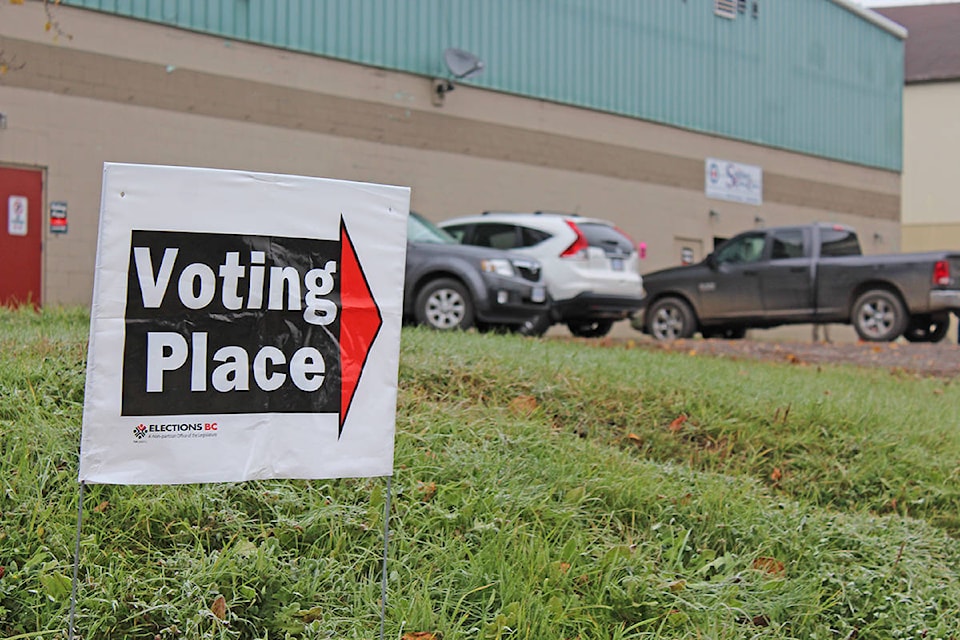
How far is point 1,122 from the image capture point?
1367 cm

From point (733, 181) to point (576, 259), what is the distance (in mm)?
11744

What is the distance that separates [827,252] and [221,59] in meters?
9.52

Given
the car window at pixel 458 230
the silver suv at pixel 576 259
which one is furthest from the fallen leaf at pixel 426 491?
the car window at pixel 458 230

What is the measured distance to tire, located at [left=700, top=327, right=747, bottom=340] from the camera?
16552 millimetres

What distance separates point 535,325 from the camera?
11711 mm

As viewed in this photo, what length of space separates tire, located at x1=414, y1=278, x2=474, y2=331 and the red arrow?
7.74 metres

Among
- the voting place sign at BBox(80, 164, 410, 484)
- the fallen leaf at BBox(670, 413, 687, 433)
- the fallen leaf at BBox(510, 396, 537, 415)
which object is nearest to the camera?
Answer: the voting place sign at BBox(80, 164, 410, 484)

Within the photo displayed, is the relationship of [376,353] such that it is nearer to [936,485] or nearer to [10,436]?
[10,436]

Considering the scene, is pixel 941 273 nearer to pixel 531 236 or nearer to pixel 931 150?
pixel 531 236

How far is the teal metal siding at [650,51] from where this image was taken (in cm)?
1638

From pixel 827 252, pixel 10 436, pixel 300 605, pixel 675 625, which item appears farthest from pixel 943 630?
pixel 827 252

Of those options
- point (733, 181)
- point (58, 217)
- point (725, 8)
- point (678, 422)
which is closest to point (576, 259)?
point (678, 422)

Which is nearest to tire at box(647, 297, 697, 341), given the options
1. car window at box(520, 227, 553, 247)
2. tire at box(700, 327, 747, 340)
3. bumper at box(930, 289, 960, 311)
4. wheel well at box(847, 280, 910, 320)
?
tire at box(700, 327, 747, 340)

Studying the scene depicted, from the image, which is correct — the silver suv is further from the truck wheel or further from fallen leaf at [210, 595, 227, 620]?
fallen leaf at [210, 595, 227, 620]
